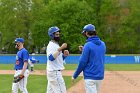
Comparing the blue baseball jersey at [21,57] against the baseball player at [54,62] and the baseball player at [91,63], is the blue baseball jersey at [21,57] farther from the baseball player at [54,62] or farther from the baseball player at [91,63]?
the baseball player at [91,63]

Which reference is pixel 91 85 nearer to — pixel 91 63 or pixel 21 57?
pixel 91 63

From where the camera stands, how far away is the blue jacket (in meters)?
6.75

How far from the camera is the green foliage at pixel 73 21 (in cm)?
5912

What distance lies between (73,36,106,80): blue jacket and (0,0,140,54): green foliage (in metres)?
50.7

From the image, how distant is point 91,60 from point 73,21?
174ft

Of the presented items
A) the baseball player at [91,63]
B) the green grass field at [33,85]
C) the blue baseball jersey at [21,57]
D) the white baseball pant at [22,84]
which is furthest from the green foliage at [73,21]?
the baseball player at [91,63]

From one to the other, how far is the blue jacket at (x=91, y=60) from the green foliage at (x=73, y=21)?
50723 millimetres

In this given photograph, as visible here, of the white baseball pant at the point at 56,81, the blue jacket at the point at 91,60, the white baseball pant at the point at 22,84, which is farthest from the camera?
the white baseball pant at the point at 22,84

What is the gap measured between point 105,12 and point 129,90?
46.3 m

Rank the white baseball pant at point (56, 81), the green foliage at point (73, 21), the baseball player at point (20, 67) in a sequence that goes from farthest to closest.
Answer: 1. the green foliage at point (73, 21)
2. the baseball player at point (20, 67)
3. the white baseball pant at point (56, 81)

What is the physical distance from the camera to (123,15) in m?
60.3

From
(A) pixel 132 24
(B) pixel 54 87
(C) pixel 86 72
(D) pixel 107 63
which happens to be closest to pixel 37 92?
(B) pixel 54 87

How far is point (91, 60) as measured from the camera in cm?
684

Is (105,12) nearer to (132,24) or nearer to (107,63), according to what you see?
(132,24)
